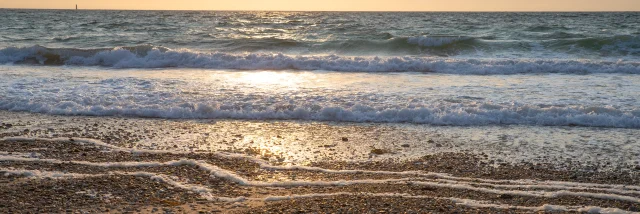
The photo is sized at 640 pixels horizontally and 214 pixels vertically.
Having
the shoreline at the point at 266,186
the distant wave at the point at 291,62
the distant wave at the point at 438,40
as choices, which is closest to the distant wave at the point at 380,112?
the shoreline at the point at 266,186

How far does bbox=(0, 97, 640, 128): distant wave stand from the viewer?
7.82 m

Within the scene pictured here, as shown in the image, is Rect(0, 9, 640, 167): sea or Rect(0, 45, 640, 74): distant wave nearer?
Rect(0, 9, 640, 167): sea

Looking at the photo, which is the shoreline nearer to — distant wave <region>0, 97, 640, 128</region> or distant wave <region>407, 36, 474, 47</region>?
distant wave <region>0, 97, 640, 128</region>

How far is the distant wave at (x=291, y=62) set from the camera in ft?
43.2

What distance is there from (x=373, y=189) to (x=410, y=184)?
40 centimetres

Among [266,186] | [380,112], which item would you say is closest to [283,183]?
[266,186]

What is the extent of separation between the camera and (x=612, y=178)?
539cm

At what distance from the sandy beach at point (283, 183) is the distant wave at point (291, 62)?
7416 millimetres

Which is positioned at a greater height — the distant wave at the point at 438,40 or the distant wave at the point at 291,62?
the distant wave at the point at 438,40

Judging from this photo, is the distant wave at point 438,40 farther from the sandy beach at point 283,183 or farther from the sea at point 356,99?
the sandy beach at point 283,183

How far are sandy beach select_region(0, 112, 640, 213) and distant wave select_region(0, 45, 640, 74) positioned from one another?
7416 mm

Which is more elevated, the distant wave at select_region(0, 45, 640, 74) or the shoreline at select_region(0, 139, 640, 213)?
the distant wave at select_region(0, 45, 640, 74)

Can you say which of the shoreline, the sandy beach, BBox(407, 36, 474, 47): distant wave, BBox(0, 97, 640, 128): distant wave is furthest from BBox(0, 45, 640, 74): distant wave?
the shoreline

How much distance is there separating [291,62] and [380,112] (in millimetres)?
6477
